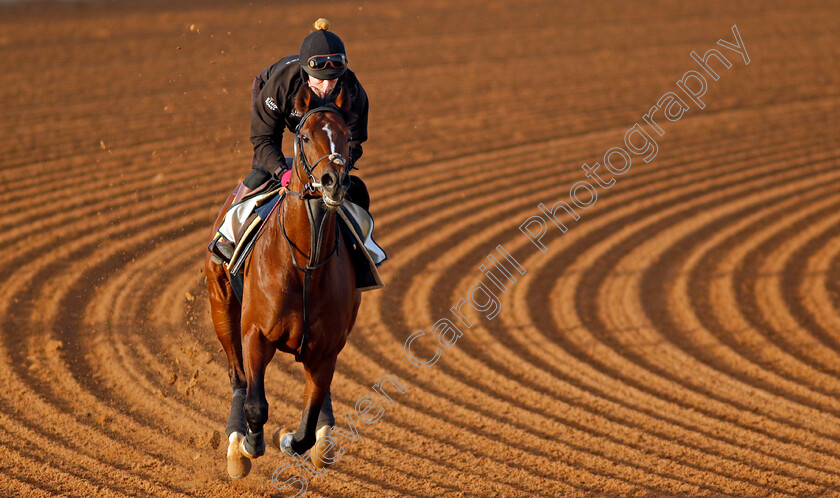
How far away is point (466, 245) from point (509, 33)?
1375 cm

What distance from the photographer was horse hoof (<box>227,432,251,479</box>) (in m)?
5.27

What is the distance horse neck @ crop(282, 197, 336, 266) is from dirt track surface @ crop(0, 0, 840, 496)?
1.72 metres

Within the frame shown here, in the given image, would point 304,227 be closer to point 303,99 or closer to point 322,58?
point 303,99

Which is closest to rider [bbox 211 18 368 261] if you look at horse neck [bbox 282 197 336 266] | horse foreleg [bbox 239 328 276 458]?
horse neck [bbox 282 197 336 266]

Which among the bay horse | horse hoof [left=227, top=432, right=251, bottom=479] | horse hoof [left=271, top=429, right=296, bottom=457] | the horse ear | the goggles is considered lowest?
horse hoof [left=227, top=432, right=251, bottom=479]

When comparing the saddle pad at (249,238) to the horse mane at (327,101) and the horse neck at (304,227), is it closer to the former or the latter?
the horse neck at (304,227)

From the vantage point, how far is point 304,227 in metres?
4.48

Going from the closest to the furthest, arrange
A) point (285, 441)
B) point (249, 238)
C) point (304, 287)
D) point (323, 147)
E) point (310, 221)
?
point (323, 147) → point (310, 221) → point (304, 287) → point (249, 238) → point (285, 441)

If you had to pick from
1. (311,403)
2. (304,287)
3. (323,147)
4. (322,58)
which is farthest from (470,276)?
(323,147)

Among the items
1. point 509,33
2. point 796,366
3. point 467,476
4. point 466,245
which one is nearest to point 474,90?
point 509,33

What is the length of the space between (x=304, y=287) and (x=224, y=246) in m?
0.91

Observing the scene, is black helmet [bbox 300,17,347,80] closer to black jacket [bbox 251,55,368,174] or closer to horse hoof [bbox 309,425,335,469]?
black jacket [bbox 251,55,368,174]

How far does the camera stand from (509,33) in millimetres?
23000

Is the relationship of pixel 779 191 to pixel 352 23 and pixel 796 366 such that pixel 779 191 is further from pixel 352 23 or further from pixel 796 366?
pixel 352 23
